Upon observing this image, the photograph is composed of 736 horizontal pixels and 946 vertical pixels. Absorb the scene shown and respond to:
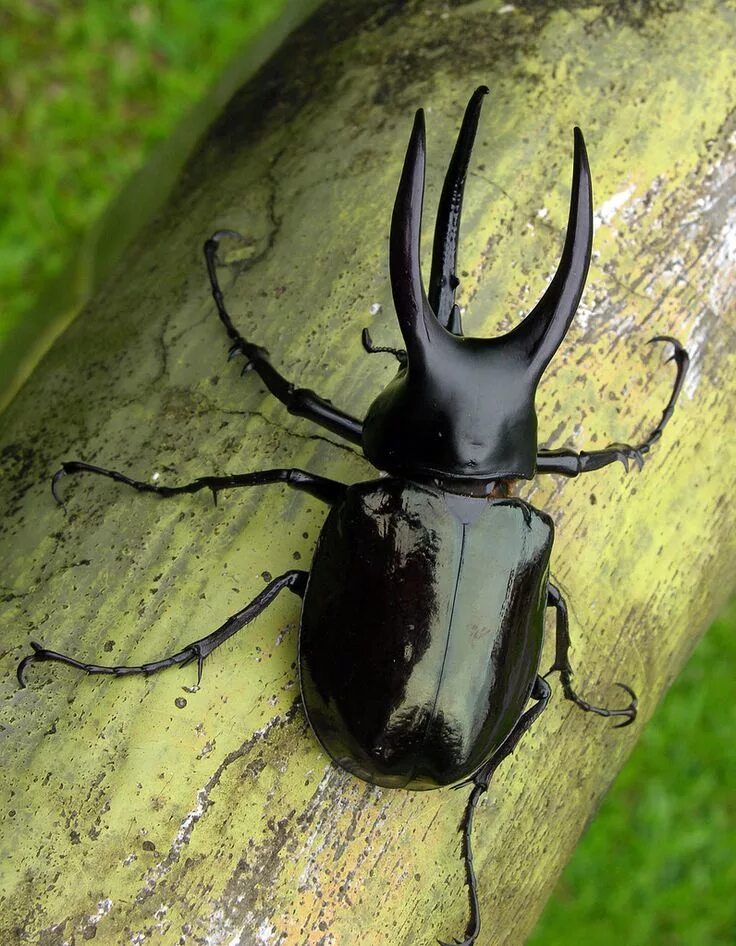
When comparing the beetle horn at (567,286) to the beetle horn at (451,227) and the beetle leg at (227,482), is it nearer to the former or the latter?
the beetle horn at (451,227)

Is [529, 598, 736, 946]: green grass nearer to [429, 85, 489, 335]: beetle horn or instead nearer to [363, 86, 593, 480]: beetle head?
[363, 86, 593, 480]: beetle head

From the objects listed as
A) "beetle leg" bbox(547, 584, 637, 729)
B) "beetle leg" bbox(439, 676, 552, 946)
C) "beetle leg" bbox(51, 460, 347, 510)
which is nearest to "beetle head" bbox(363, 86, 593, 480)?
"beetle leg" bbox(51, 460, 347, 510)

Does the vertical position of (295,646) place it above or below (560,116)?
below

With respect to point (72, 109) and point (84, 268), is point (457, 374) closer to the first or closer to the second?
point (84, 268)

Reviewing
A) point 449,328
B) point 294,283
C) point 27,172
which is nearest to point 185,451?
point 294,283

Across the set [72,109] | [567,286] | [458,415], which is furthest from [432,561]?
[72,109]

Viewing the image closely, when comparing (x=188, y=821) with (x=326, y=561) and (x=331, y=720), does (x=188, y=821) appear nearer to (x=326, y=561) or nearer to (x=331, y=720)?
(x=331, y=720)

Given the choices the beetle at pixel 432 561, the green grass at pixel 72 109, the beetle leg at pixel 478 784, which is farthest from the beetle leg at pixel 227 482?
the green grass at pixel 72 109
